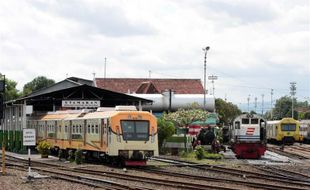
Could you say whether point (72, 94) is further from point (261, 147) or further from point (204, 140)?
point (261, 147)

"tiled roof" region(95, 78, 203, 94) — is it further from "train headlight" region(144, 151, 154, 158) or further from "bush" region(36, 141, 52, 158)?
"train headlight" region(144, 151, 154, 158)

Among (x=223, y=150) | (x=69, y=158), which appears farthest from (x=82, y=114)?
(x=223, y=150)

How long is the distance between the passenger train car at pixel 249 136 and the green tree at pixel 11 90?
65743 mm

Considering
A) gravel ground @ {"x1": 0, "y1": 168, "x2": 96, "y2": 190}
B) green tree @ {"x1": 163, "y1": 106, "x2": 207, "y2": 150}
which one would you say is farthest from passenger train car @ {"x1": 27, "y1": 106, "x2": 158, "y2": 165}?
green tree @ {"x1": 163, "y1": 106, "x2": 207, "y2": 150}

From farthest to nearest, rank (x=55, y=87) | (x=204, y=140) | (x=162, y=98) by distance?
(x=162, y=98), (x=55, y=87), (x=204, y=140)

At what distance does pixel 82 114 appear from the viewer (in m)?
31.2

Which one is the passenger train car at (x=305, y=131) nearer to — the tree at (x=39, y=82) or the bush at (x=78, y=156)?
the bush at (x=78, y=156)

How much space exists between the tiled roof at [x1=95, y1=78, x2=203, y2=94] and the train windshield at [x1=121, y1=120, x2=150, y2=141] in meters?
56.0

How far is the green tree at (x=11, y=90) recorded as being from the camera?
321 feet

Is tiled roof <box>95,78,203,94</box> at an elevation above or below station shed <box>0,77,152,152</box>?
above

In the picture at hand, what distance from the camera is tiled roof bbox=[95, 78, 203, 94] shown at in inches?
3397

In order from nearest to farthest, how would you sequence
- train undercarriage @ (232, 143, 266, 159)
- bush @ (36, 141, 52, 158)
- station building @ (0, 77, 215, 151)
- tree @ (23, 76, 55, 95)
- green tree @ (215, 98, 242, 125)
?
bush @ (36, 141, 52, 158)
train undercarriage @ (232, 143, 266, 159)
station building @ (0, 77, 215, 151)
green tree @ (215, 98, 242, 125)
tree @ (23, 76, 55, 95)

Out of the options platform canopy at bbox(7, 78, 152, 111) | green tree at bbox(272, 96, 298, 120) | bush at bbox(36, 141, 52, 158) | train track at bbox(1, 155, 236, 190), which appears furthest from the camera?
green tree at bbox(272, 96, 298, 120)

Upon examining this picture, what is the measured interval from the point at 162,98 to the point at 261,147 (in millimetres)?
32621
